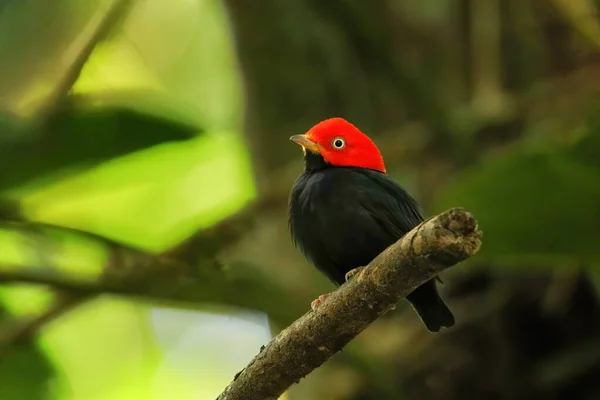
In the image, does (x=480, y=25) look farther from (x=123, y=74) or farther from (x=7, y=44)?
(x=7, y=44)

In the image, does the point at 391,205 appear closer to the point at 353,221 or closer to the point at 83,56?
the point at 353,221

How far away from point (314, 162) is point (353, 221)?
60 cm

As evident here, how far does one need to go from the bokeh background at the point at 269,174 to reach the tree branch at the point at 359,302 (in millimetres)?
1004

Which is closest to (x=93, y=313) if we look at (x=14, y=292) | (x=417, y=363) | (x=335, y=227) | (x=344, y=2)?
(x=14, y=292)

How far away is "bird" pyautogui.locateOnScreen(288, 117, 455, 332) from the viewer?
2.75 metres

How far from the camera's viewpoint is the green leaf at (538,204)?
293 centimetres

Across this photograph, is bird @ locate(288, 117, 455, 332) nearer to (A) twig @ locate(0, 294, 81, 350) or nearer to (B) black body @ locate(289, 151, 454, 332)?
(B) black body @ locate(289, 151, 454, 332)

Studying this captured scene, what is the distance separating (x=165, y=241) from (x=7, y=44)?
63.9 inches

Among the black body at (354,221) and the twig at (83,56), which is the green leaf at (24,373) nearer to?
the twig at (83,56)

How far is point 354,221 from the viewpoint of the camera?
108 inches

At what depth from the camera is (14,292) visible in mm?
4277

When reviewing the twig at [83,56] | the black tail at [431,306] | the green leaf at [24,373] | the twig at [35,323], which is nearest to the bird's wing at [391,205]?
the black tail at [431,306]

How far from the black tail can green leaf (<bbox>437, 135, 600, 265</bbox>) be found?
15.8 inches

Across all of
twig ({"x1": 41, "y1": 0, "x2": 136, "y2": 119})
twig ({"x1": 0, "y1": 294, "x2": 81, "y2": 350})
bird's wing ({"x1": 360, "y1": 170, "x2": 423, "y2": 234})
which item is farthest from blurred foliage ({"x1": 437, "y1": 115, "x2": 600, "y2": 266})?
twig ({"x1": 0, "y1": 294, "x2": 81, "y2": 350})
